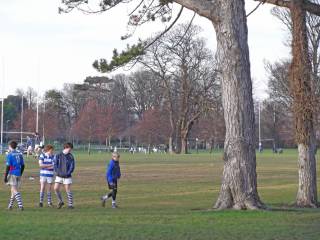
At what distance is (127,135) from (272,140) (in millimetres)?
24238

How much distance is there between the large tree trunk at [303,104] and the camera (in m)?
19.6

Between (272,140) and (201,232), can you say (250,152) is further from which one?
(272,140)

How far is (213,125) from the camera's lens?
96938 millimetres

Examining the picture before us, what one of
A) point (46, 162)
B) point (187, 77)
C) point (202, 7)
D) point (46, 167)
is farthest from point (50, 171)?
point (187, 77)

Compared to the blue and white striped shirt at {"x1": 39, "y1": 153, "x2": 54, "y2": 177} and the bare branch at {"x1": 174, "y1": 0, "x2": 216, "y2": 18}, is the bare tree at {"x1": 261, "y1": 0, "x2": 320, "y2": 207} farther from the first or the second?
the blue and white striped shirt at {"x1": 39, "y1": 153, "x2": 54, "y2": 177}

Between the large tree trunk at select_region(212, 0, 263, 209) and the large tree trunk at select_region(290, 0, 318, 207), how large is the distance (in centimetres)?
356

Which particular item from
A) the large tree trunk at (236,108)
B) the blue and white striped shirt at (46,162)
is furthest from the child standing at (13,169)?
the large tree trunk at (236,108)

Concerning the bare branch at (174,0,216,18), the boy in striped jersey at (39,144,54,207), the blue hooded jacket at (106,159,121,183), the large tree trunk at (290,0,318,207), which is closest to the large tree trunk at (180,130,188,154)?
the large tree trunk at (290,0,318,207)

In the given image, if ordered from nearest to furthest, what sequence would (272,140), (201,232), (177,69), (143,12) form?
(201,232) → (143,12) → (177,69) → (272,140)

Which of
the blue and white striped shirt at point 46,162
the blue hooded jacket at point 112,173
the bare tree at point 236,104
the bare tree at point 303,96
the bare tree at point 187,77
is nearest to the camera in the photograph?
the bare tree at point 236,104

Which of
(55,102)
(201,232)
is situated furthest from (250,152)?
(55,102)

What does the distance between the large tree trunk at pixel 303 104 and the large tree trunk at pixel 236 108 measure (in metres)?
3.56

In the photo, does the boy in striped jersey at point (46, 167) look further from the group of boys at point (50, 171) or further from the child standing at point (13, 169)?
the child standing at point (13, 169)

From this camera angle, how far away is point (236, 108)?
1642 cm
